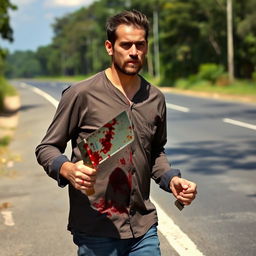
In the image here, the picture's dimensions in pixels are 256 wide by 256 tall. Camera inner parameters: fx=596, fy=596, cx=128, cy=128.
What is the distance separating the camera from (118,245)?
292cm

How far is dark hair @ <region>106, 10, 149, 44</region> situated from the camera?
2.87m

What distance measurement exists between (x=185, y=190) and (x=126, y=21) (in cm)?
86

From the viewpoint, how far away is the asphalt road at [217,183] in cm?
580

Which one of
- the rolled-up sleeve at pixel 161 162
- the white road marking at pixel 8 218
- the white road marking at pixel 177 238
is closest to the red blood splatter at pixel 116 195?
the rolled-up sleeve at pixel 161 162

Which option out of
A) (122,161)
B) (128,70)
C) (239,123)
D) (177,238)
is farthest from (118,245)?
(239,123)

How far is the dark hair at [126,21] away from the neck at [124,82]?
163 millimetres

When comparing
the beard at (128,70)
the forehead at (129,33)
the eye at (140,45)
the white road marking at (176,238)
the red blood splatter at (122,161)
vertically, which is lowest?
the white road marking at (176,238)

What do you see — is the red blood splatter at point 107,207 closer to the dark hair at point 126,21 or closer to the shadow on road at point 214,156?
the dark hair at point 126,21

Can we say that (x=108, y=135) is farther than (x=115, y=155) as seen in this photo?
No

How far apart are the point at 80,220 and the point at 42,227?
3.59 meters

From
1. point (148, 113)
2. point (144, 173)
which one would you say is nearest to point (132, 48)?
point (148, 113)

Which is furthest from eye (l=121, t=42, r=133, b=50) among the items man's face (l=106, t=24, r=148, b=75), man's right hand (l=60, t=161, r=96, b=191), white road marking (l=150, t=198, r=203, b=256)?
white road marking (l=150, t=198, r=203, b=256)

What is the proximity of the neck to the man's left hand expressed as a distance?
484 millimetres

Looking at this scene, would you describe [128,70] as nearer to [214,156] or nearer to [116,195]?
[116,195]
